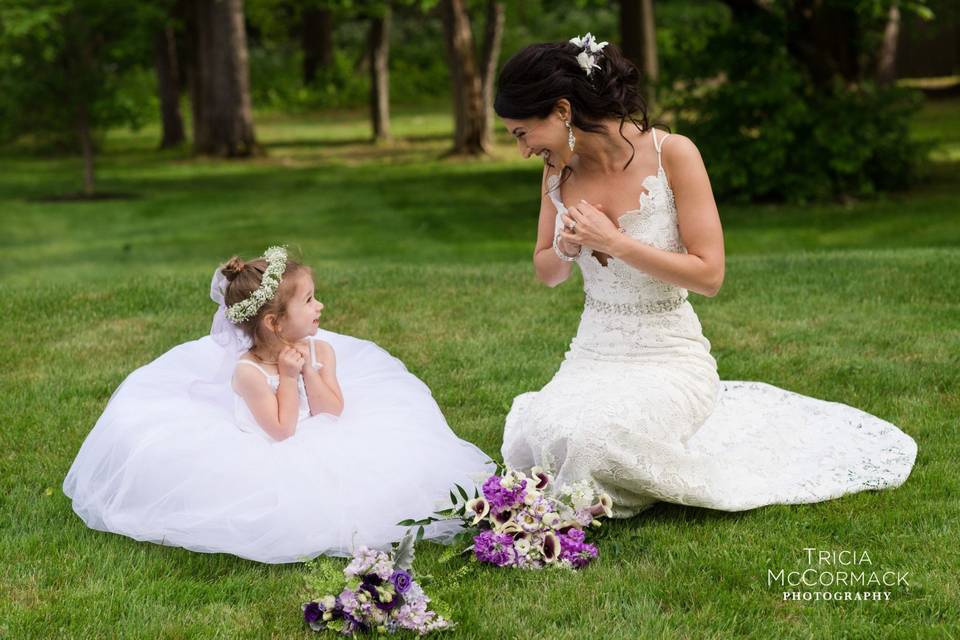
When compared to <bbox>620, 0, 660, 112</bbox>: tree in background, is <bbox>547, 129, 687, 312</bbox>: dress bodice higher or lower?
lower

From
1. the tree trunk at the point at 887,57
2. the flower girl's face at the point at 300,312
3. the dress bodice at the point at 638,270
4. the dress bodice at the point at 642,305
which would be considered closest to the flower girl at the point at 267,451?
the flower girl's face at the point at 300,312

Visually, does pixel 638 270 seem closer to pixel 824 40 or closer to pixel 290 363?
pixel 290 363

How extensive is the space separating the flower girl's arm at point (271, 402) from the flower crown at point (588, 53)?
1783 millimetres

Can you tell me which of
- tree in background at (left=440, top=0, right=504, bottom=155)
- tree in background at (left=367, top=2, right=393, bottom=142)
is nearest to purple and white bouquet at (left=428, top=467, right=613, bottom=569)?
tree in background at (left=440, top=0, right=504, bottom=155)

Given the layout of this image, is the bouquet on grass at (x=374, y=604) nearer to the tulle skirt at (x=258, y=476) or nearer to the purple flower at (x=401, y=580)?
the purple flower at (x=401, y=580)

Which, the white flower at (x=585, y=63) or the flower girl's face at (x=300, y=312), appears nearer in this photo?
the white flower at (x=585, y=63)

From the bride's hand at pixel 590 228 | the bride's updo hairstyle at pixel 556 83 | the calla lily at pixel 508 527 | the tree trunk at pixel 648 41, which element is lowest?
the calla lily at pixel 508 527

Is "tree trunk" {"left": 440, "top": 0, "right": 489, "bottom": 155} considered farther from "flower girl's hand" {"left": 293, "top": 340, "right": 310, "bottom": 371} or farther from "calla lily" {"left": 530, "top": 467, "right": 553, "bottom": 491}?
"calla lily" {"left": 530, "top": 467, "right": 553, "bottom": 491}

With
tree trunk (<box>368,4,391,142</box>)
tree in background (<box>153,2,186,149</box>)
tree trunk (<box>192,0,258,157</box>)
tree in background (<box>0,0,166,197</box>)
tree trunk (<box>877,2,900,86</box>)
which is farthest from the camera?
tree in background (<box>153,2,186,149</box>)

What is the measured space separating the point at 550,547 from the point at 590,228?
1.24 metres

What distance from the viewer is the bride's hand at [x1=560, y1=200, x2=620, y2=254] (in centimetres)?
444

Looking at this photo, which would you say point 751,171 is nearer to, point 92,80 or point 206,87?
point 92,80

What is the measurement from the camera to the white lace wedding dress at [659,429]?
14.9 ft

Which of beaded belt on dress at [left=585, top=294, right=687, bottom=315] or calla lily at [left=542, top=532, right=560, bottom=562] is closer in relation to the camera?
calla lily at [left=542, top=532, right=560, bottom=562]
